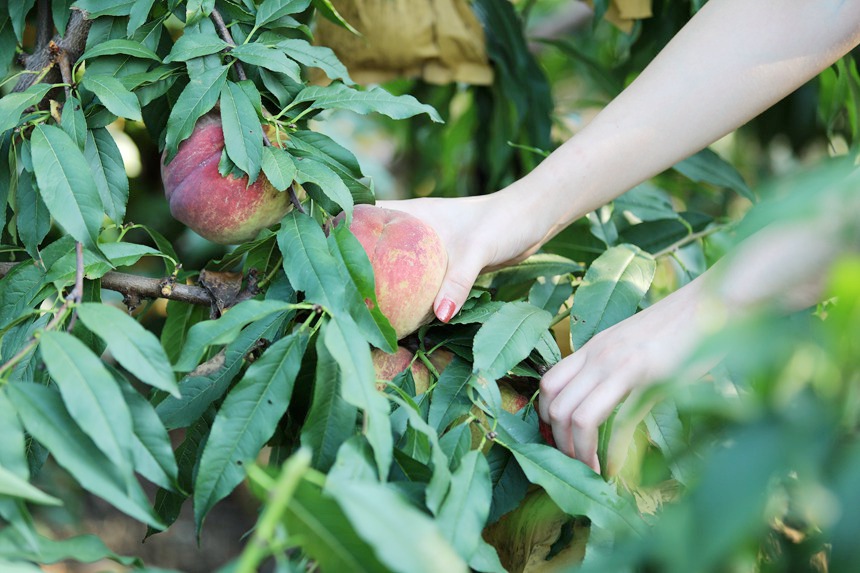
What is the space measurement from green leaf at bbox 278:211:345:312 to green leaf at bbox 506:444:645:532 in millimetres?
176

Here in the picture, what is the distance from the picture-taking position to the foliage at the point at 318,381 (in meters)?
0.29

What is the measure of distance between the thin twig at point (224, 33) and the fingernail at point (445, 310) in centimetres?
27

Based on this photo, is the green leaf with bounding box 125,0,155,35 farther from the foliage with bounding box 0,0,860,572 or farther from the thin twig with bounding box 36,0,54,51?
the thin twig with bounding box 36,0,54,51

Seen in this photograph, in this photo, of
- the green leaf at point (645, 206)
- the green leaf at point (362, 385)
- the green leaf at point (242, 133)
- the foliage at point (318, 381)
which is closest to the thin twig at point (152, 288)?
the foliage at point (318, 381)

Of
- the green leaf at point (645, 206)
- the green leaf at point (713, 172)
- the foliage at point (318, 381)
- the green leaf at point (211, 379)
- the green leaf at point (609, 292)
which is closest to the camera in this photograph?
the foliage at point (318, 381)

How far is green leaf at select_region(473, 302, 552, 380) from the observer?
63 cm

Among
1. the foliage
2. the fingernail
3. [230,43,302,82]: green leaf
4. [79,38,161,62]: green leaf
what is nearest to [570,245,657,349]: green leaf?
the foliage

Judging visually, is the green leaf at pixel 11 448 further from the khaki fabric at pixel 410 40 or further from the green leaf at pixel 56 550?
the khaki fabric at pixel 410 40

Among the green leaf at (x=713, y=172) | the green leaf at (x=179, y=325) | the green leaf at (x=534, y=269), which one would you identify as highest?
the green leaf at (x=179, y=325)

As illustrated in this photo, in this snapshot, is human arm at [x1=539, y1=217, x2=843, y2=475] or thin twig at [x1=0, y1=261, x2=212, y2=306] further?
thin twig at [x1=0, y1=261, x2=212, y2=306]

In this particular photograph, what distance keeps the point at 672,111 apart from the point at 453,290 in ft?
0.99

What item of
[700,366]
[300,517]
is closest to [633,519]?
[700,366]

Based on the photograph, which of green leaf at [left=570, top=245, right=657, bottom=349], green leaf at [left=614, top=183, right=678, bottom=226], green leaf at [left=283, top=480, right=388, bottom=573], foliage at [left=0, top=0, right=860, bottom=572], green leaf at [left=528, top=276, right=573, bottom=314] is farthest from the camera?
green leaf at [left=614, top=183, right=678, bottom=226]

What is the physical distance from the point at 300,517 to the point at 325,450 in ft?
0.43
